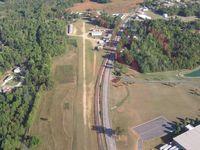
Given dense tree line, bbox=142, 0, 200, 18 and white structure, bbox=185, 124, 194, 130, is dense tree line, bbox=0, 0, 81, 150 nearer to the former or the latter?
white structure, bbox=185, 124, 194, 130

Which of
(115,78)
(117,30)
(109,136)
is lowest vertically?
(109,136)

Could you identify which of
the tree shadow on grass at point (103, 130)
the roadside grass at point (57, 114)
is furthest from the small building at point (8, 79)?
the tree shadow on grass at point (103, 130)

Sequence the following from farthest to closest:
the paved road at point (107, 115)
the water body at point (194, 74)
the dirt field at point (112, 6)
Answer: the dirt field at point (112, 6) < the water body at point (194, 74) < the paved road at point (107, 115)

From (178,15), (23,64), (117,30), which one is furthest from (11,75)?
(178,15)

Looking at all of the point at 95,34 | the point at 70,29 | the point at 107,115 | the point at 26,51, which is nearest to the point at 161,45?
the point at 95,34

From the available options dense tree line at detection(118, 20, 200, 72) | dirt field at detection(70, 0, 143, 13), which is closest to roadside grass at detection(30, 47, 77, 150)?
dense tree line at detection(118, 20, 200, 72)

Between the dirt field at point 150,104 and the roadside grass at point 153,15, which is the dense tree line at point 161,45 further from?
the roadside grass at point 153,15

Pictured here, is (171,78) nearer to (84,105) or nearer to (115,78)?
(115,78)
